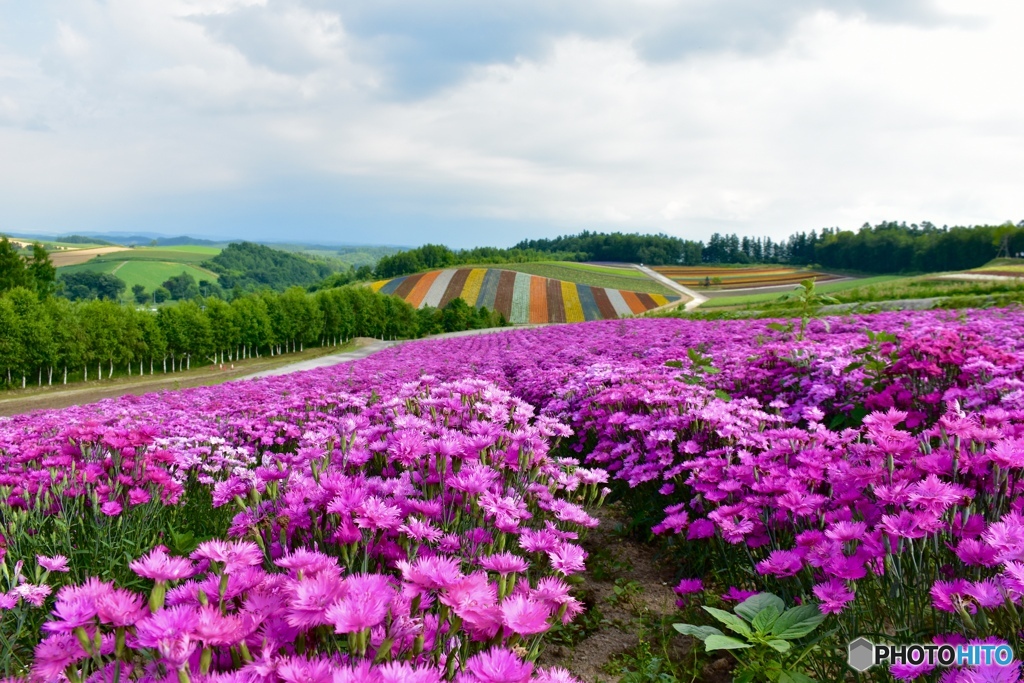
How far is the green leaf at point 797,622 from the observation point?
238 centimetres

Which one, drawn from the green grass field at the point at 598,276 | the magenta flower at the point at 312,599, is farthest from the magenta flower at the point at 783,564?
the green grass field at the point at 598,276

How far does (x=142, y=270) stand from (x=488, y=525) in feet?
643

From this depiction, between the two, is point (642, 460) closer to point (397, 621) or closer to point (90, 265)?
point (397, 621)

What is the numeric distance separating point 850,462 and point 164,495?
175 inches

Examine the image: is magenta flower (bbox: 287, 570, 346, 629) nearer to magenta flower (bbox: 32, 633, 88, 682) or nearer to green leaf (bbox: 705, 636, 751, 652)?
magenta flower (bbox: 32, 633, 88, 682)

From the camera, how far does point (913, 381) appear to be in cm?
513

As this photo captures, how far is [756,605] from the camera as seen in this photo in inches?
106

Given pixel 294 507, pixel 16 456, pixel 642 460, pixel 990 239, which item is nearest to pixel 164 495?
pixel 16 456

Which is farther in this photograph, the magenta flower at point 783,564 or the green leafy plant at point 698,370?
the green leafy plant at point 698,370

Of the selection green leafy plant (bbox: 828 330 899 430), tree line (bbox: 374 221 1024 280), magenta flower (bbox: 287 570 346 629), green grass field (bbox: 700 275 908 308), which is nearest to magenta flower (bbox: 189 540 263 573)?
magenta flower (bbox: 287 570 346 629)

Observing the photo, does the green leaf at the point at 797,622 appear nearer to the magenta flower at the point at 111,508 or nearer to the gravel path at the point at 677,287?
the magenta flower at the point at 111,508

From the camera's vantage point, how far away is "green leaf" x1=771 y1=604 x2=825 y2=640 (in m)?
2.38

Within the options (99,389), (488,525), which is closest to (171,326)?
(99,389)

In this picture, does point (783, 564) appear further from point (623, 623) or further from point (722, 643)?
point (623, 623)
